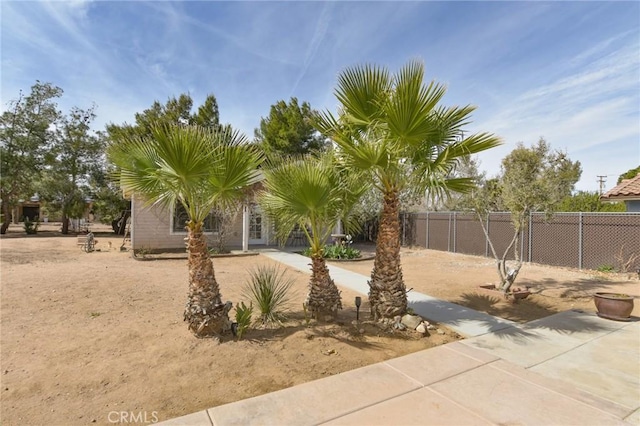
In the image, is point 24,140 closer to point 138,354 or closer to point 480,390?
point 138,354

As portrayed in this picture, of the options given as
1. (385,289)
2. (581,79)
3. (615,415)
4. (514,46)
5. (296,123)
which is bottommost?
(615,415)

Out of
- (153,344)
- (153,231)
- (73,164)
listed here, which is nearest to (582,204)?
(153,344)

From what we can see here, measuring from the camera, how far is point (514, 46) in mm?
9547

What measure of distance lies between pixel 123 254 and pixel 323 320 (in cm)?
1184

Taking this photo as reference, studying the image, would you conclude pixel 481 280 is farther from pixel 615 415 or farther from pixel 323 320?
pixel 615 415

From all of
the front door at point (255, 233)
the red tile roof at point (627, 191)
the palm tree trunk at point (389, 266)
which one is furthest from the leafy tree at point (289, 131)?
the palm tree trunk at point (389, 266)

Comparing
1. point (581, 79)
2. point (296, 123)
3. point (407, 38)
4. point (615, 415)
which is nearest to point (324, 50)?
point (407, 38)

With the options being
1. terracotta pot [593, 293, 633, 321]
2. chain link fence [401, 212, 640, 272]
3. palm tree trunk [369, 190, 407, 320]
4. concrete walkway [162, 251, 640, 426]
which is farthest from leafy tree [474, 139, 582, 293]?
palm tree trunk [369, 190, 407, 320]

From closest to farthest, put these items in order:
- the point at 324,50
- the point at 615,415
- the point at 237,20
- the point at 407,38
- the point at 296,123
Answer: the point at 615,415 → the point at 237,20 → the point at 407,38 → the point at 324,50 → the point at 296,123

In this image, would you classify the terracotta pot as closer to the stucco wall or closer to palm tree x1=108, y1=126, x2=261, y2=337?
palm tree x1=108, y1=126, x2=261, y2=337

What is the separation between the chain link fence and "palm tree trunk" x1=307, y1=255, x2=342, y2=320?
5.93 meters

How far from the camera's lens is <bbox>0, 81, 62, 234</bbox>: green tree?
21266 millimetres

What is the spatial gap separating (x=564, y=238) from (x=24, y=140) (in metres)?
30.8

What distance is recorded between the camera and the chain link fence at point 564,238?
35.6 feet
